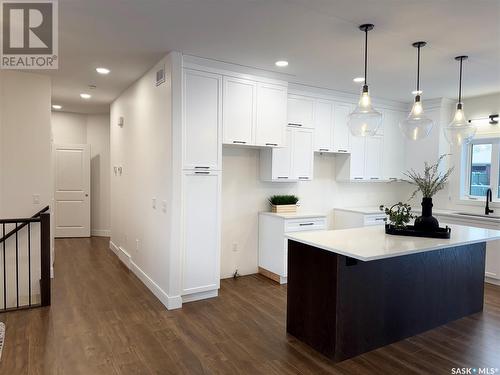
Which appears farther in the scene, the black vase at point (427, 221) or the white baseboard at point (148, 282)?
the white baseboard at point (148, 282)

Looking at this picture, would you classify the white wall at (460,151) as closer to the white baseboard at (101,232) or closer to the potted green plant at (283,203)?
the potted green plant at (283,203)

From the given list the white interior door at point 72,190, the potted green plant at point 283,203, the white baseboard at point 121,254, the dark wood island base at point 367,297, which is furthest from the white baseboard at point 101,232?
the dark wood island base at point 367,297

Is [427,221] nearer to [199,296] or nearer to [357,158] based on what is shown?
[357,158]

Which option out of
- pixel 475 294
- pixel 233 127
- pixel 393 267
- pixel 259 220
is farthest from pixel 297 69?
pixel 475 294

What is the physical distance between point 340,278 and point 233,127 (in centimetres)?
232

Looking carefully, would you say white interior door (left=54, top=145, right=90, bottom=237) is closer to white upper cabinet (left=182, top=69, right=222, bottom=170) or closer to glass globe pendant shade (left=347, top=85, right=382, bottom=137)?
white upper cabinet (left=182, top=69, right=222, bottom=170)

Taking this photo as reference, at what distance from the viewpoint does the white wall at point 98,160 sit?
25.7 feet

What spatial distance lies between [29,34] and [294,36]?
2515mm

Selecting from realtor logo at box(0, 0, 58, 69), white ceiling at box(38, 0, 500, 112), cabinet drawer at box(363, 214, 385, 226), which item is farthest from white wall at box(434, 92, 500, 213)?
realtor logo at box(0, 0, 58, 69)

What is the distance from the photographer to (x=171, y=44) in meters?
3.51

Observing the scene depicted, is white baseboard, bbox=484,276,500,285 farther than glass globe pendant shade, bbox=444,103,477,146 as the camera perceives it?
Yes

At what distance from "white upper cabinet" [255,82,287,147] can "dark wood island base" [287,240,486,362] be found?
1773 mm

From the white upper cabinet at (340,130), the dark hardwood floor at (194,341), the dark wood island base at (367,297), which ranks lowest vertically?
the dark hardwood floor at (194,341)

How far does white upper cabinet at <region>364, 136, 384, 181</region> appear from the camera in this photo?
5.84m
